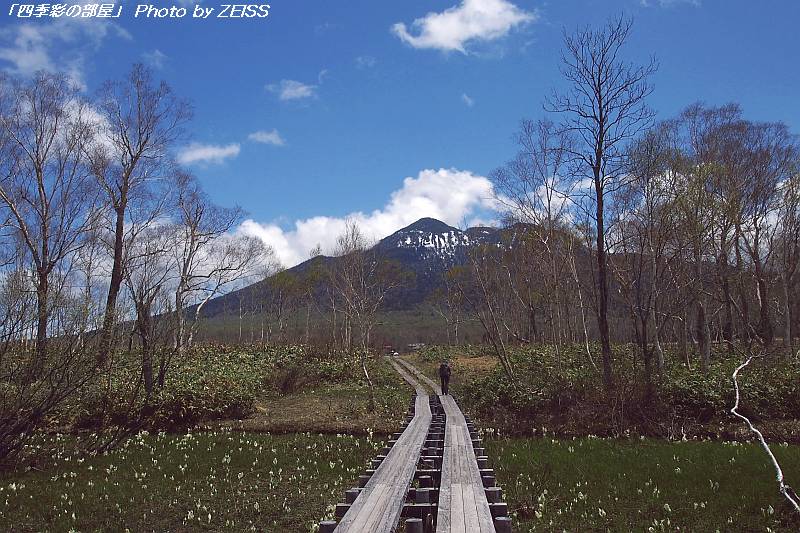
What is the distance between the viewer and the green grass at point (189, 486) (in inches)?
331

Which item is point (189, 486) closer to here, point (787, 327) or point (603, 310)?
point (603, 310)

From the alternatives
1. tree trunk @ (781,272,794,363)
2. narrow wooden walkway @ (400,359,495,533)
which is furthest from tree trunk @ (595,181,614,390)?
tree trunk @ (781,272,794,363)

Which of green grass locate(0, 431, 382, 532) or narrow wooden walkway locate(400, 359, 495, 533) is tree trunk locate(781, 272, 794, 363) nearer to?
narrow wooden walkway locate(400, 359, 495, 533)

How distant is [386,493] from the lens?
23.9ft

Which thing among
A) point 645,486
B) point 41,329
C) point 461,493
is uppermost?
point 41,329

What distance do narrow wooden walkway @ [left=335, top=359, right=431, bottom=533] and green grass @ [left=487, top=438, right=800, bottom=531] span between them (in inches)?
73.8

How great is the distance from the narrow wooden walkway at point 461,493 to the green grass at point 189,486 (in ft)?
6.94

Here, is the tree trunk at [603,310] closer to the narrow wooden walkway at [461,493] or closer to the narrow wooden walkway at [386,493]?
the narrow wooden walkway at [461,493]

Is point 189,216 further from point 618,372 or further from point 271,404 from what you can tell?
point 618,372

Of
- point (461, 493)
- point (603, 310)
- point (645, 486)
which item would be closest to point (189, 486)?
point (461, 493)

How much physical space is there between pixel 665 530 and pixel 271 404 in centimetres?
1887

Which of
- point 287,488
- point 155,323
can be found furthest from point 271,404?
point 287,488

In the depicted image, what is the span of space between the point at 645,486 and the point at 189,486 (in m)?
8.87

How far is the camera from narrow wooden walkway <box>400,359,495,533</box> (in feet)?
19.5
